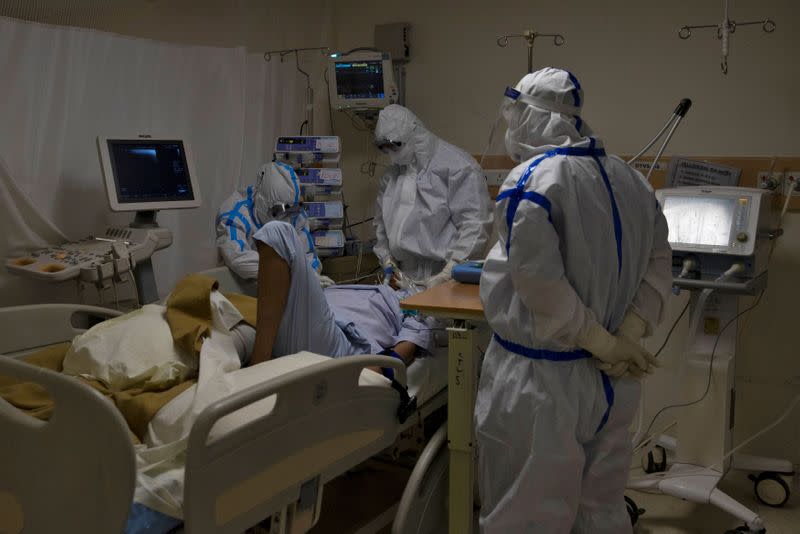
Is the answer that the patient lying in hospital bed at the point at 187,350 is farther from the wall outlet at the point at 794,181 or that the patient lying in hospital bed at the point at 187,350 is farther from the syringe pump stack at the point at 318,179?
the wall outlet at the point at 794,181

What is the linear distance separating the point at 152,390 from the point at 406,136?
2.10 metres

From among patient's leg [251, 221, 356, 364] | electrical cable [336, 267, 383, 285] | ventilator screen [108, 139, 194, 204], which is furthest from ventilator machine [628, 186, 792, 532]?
ventilator screen [108, 139, 194, 204]

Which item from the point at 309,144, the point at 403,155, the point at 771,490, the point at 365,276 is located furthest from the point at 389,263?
the point at 771,490

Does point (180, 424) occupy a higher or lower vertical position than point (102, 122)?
lower

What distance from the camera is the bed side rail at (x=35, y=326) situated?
2082 millimetres

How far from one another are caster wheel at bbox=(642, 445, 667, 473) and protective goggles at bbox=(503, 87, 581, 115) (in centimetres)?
179

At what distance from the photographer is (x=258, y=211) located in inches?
→ 134

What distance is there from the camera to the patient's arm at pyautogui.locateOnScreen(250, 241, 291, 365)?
2084mm

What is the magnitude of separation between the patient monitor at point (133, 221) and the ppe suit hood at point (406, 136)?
0.98 m

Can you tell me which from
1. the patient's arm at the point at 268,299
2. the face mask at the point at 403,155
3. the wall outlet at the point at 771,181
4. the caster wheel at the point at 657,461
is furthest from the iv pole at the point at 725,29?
the patient's arm at the point at 268,299

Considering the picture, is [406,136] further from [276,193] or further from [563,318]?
[563,318]

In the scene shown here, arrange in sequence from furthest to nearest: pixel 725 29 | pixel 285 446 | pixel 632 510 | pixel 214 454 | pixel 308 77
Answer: pixel 308 77 < pixel 725 29 < pixel 632 510 < pixel 285 446 < pixel 214 454

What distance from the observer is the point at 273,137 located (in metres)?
4.07

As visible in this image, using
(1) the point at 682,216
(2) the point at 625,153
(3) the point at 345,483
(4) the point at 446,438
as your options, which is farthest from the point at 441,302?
(2) the point at 625,153
